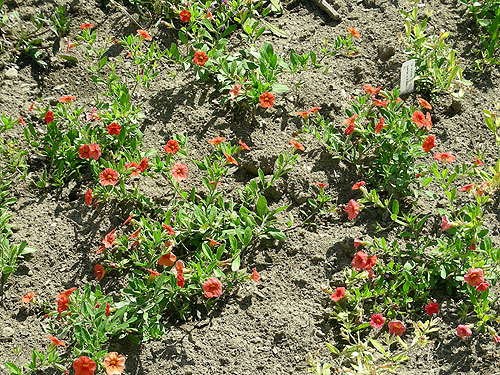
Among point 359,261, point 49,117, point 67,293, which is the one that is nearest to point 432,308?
point 359,261

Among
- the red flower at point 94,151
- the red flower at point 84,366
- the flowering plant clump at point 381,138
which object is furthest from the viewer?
the flowering plant clump at point 381,138

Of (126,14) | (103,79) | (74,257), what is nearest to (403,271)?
(74,257)

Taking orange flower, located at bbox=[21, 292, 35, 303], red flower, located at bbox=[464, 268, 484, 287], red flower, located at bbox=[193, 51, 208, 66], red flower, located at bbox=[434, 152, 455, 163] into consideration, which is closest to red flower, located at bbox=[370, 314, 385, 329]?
red flower, located at bbox=[464, 268, 484, 287]

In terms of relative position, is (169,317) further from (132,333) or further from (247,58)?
(247,58)

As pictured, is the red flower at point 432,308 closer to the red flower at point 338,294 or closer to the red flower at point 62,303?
the red flower at point 338,294

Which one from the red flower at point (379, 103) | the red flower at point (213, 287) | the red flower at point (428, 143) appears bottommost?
Result: the red flower at point (213, 287)

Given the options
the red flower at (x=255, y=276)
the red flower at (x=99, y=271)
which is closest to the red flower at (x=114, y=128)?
the red flower at (x=99, y=271)

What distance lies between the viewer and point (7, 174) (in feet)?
12.6

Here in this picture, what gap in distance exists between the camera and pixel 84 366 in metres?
2.94

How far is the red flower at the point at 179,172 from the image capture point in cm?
358

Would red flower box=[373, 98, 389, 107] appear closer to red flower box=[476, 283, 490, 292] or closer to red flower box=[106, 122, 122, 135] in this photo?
red flower box=[476, 283, 490, 292]

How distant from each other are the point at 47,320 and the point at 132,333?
0.47 metres

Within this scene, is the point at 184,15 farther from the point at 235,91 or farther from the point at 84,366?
the point at 84,366

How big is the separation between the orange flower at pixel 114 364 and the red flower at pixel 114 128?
53.4 inches
